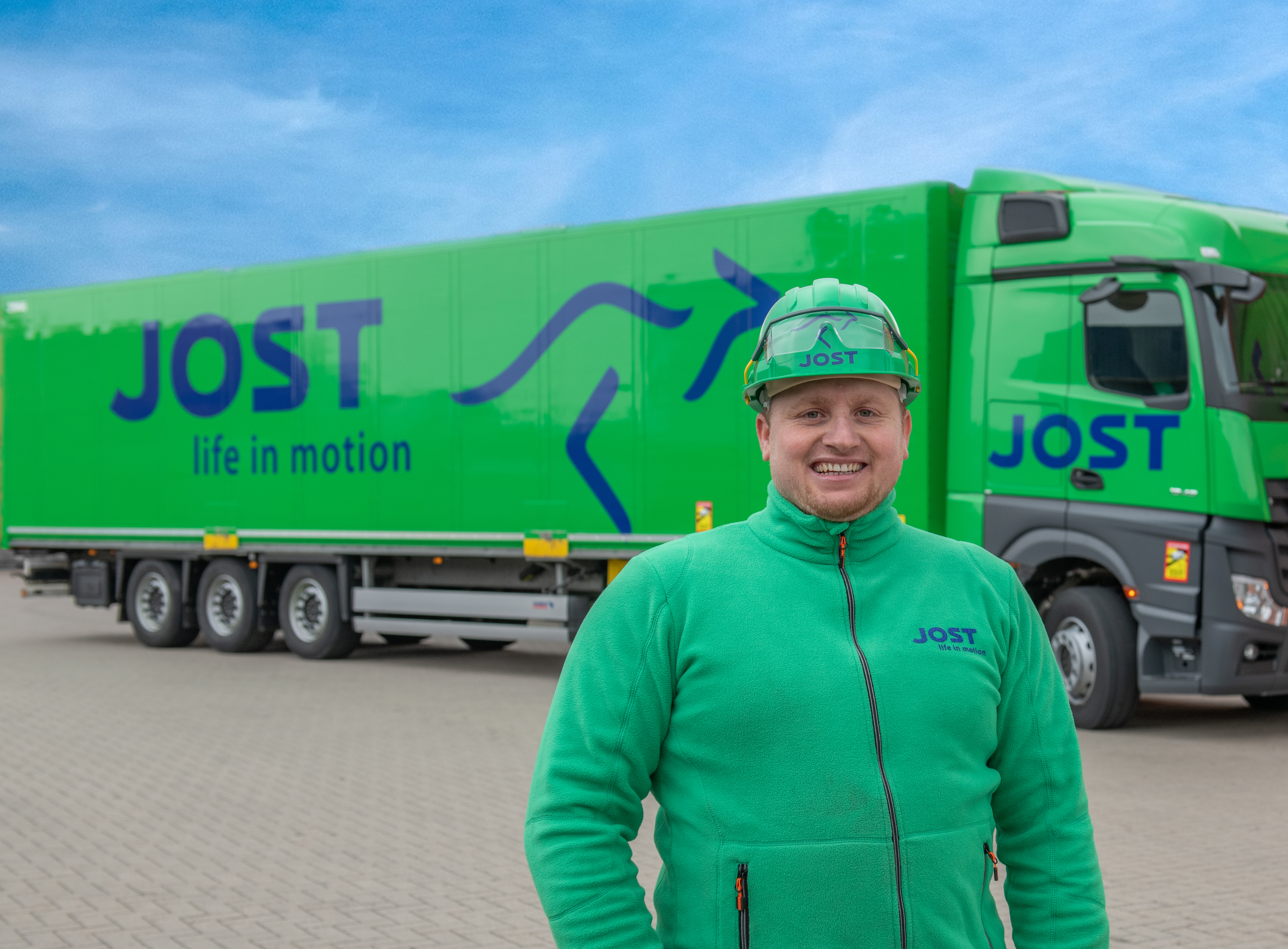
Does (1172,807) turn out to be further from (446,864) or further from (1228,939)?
(446,864)

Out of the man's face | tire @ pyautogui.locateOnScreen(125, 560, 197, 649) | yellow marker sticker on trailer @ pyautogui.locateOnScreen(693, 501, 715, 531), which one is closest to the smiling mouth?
the man's face

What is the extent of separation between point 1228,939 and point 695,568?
4.01m

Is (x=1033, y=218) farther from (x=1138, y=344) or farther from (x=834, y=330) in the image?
(x=834, y=330)

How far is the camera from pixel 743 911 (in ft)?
6.71

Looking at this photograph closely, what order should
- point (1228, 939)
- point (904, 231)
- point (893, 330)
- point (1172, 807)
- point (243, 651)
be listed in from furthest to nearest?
1. point (243, 651)
2. point (904, 231)
3. point (1172, 807)
4. point (1228, 939)
5. point (893, 330)

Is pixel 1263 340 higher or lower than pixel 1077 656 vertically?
higher

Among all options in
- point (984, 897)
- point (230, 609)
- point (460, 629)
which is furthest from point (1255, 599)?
point (230, 609)

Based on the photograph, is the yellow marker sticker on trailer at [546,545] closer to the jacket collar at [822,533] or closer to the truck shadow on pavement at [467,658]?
the truck shadow on pavement at [467,658]

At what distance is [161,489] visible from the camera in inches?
650

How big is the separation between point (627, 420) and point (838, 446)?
10378mm

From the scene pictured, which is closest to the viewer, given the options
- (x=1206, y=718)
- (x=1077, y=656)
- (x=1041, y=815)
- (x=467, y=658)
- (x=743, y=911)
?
(x=743, y=911)

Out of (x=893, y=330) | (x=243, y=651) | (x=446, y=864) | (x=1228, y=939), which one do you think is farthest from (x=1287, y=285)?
(x=243, y=651)

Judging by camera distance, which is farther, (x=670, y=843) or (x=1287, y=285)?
(x=1287, y=285)

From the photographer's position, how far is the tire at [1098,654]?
9984mm
